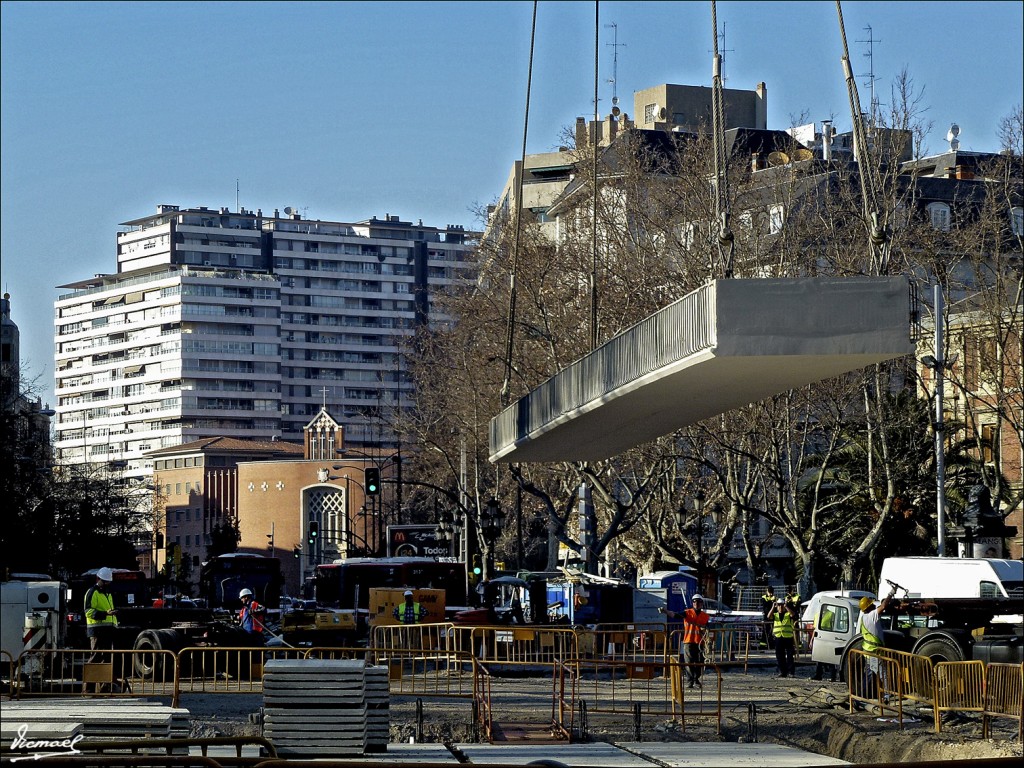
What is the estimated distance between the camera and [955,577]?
32.9 metres

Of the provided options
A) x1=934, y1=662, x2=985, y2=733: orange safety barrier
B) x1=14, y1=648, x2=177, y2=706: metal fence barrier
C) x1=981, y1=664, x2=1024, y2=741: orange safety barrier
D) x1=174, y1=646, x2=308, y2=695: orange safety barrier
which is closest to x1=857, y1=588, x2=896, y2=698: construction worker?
x1=934, y1=662, x2=985, y2=733: orange safety barrier

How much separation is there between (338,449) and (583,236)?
9655 cm

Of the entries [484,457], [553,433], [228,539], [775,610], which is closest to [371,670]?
[553,433]

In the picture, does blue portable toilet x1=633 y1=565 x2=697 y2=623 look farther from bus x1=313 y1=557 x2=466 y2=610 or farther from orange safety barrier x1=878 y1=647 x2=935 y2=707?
orange safety barrier x1=878 y1=647 x2=935 y2=707

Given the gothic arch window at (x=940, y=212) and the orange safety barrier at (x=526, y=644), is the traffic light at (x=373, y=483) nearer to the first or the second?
the orange safety barrier at (x=526, y=644)

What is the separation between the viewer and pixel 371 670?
1783cm

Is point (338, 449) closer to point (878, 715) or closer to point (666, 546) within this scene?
point (666, 546)

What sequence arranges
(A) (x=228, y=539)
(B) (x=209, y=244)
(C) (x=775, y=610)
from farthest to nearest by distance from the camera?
(B) (x=209, y=244) < (A) (x=228, y=539) < (C) (x=775, y=610)

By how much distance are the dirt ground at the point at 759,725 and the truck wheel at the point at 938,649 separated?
4.68 ft

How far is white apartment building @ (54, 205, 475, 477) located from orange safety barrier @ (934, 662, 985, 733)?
15974 cm

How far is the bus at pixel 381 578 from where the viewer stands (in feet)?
182

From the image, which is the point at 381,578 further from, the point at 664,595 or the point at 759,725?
the point at 759,725

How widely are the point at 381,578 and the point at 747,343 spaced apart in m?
41.9

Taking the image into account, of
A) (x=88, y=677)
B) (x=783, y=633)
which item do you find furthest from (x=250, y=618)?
(x=783, y=633)
